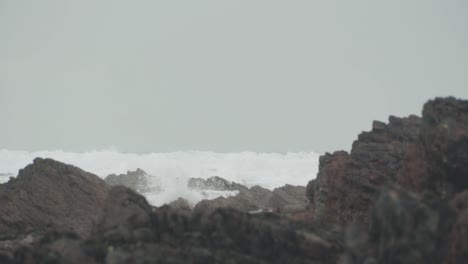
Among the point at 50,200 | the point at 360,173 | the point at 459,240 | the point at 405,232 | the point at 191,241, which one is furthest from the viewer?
the point at 50,200

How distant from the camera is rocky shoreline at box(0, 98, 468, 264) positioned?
17891mm

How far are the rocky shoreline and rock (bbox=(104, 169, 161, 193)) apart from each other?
57849 mm

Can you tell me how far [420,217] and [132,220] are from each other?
12.7m

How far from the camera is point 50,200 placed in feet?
146

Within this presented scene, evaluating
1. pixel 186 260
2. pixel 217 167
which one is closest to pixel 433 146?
pixel 186 260

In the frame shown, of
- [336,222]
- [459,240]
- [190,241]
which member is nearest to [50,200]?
[336,222]

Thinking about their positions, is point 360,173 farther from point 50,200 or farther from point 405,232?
point 50,200

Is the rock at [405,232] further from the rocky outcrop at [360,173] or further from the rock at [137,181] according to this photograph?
the rock at [137,181]

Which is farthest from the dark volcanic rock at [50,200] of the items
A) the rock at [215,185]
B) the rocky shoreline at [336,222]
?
the rock at [215,185]

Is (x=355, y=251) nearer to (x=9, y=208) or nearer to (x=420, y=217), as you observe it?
(x=420, y=217)

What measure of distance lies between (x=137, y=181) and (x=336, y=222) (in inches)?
2923

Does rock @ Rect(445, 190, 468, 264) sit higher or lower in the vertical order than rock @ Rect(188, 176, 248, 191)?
lower

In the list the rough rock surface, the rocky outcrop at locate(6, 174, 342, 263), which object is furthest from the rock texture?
the rough rock surface

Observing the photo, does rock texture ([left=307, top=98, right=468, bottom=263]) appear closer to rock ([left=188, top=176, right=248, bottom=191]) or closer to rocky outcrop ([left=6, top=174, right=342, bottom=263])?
rocky outcrop ([left=6, top=174, right=342, bottom=263])
